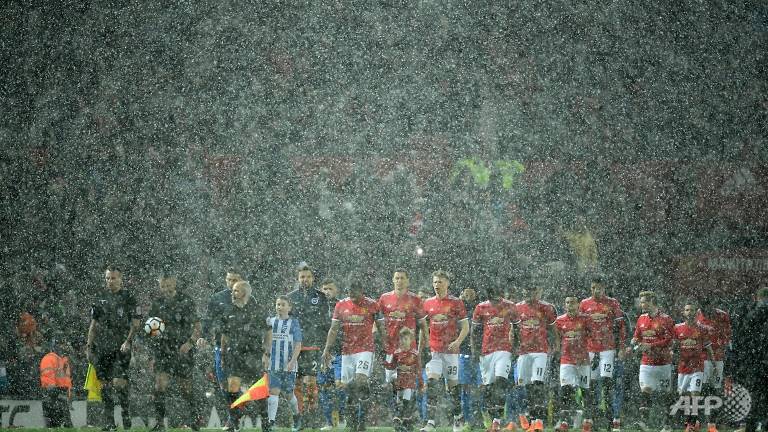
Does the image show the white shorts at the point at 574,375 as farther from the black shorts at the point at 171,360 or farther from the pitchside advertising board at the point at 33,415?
the black shorts at the point at 171,360

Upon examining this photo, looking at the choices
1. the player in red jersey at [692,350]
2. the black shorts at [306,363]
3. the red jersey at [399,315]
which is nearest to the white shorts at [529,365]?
the red jersey at [399,315]

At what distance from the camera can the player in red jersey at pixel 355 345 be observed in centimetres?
1216

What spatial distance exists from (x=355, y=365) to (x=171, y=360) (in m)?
2.22

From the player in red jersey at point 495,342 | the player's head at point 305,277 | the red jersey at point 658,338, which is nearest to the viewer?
the player in red jersey at point 495,342

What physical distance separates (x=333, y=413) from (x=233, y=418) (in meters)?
2.79

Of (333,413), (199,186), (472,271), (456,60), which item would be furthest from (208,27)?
(333,413)

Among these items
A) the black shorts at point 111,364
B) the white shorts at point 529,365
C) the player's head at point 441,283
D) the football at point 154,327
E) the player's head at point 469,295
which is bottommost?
the white shorts at point 529,365

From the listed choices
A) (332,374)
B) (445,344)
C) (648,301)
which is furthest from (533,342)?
(332,374)

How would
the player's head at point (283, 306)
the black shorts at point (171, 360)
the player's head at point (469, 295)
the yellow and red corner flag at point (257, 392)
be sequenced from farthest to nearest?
the player's head at point (469, 295)
the player's head at point (283, 306)
the black shorts at point (171, 360)
the yellow and red corner flag at point (257, 392)

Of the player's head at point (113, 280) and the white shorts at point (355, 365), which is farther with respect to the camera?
the white shorts at point (355, 365)

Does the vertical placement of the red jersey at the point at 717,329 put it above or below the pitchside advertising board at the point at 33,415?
above

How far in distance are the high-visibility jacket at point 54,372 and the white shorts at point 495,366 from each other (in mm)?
5708

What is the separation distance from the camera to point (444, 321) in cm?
1251

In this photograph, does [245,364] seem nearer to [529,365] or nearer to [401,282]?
[401,282]
